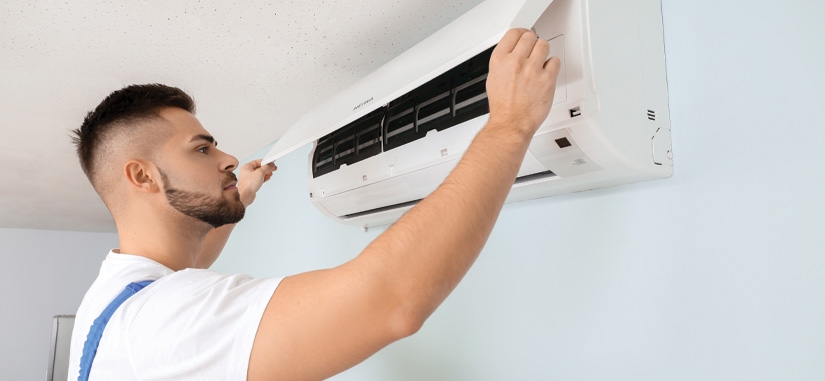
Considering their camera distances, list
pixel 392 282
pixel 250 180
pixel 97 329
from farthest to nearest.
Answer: pixel 250 180
pixel 97 329
pixel 392 282

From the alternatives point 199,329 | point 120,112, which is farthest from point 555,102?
point 120,112

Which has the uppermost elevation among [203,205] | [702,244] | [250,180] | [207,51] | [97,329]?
[207,51]

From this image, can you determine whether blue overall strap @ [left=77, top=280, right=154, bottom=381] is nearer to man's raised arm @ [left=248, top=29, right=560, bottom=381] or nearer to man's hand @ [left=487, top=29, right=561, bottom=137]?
man's raised arm @ [left=248, top=29, right=560, bottom=381]

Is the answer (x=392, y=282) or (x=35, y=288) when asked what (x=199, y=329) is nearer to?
(x=392, y=282)

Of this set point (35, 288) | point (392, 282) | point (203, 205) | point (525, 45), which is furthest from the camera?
point (35, 288)

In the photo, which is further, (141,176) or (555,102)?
(141,176)

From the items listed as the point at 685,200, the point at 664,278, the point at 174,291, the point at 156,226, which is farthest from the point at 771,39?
the point at 156,226

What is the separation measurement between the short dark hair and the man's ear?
0.11m

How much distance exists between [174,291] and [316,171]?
87cm

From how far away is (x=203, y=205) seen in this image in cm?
116

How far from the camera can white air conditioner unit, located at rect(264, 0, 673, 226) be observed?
90cm

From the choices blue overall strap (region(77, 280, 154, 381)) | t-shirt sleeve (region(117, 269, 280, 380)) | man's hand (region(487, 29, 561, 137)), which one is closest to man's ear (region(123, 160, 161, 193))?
blue overall strap (region(77, 280, 154, 381))

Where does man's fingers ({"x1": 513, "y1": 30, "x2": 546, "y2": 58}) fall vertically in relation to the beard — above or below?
above

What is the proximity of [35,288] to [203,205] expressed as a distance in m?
4.62
